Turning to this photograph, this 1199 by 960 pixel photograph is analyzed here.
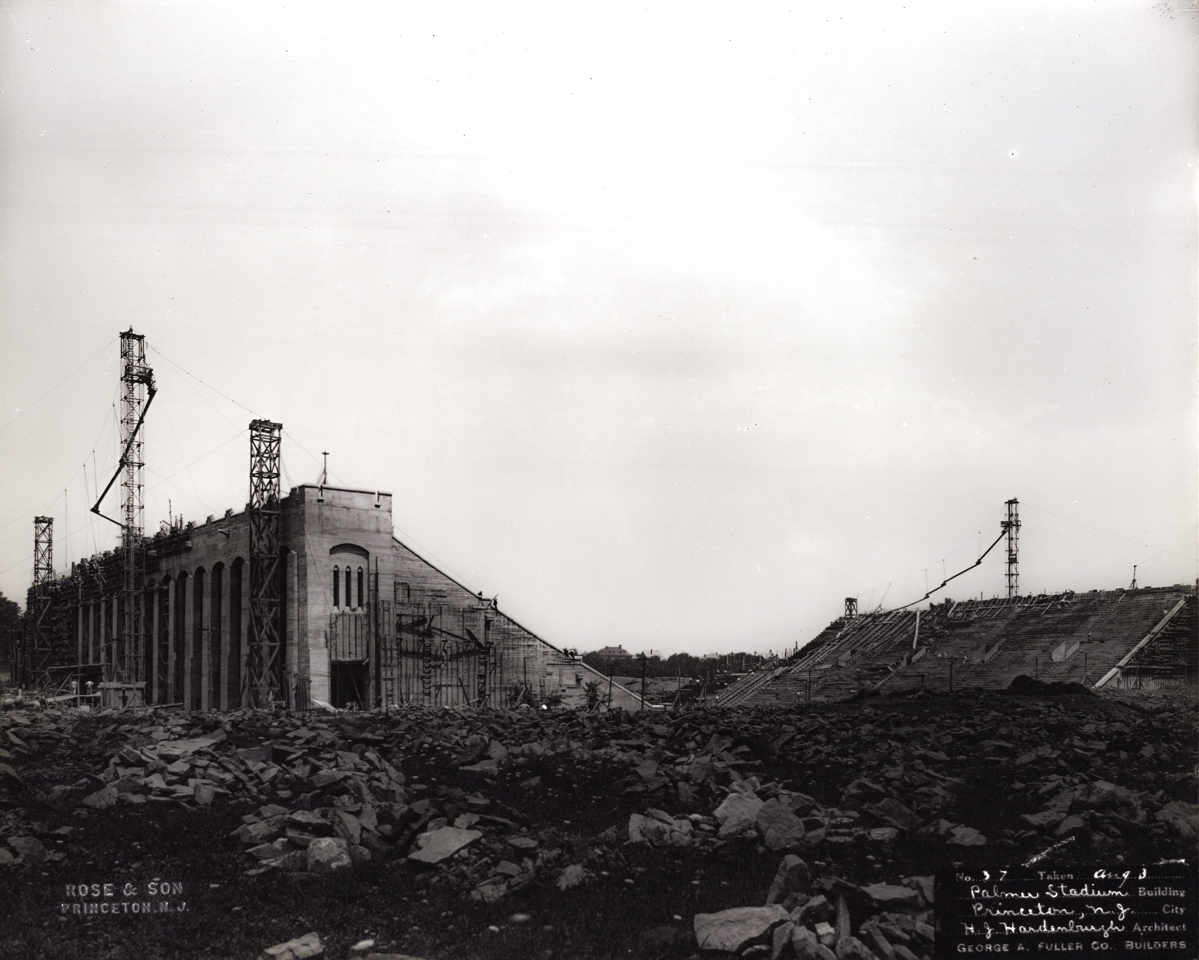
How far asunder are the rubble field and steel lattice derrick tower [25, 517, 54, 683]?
5154 centimetres

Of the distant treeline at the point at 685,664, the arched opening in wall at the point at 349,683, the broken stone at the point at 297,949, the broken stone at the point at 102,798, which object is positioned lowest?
the distant treeline at the point at 685,664

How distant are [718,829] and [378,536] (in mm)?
32117

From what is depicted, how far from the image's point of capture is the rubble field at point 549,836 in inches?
341

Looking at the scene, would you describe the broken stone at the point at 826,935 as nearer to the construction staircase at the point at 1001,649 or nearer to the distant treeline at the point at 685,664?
the construction staircase at the point at 1001,649

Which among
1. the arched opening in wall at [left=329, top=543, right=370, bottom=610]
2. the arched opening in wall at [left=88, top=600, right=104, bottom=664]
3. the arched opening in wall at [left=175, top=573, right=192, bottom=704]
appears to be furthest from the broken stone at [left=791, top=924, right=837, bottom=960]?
the arched opening in wall at [left=88, top=600, right=104, bottom=664]

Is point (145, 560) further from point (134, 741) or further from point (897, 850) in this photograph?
point (897, 850)

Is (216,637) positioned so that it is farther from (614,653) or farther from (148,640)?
(614,653)

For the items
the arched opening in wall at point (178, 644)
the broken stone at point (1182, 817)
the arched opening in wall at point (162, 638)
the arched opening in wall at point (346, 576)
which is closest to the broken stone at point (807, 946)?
the broken stone at point (1182, 817)

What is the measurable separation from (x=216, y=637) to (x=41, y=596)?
81.5 ft

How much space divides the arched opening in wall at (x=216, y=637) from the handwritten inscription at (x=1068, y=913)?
43.3 m

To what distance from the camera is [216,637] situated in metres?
46.6

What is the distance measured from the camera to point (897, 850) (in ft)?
34.7

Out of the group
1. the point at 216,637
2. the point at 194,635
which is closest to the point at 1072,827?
the point at 216,637

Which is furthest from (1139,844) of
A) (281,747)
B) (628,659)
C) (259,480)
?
(628,659)
